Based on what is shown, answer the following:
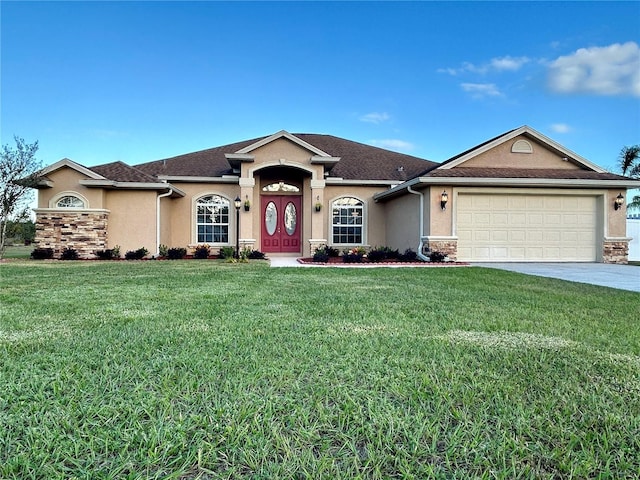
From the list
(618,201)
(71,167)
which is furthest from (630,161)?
(71,167)

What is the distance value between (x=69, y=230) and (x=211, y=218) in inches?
195

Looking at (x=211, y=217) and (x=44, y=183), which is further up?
(x=44, y=183)

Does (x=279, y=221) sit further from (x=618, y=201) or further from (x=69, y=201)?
(x=618, y=201)

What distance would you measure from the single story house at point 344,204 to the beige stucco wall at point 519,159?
1.4 inches

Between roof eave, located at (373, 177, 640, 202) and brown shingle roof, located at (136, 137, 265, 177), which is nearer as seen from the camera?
roof eave, located at (373, 177, 640, 202)

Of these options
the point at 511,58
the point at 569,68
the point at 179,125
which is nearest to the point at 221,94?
the point at 179,125

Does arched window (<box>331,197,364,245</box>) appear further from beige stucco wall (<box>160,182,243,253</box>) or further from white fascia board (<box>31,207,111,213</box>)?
white fascia board (<box>31,207,111,213</box>)

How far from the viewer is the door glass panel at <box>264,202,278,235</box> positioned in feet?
51.0

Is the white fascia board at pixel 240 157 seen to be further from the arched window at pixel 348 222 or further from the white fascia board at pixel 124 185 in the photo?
the arched window at pixel 348 222

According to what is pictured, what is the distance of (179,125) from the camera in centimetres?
1823

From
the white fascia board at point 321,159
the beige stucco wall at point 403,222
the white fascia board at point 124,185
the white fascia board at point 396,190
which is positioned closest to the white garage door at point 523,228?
the beige stucco wall at point 403,222

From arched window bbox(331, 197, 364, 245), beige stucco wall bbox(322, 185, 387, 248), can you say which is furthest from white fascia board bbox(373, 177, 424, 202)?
arched window bbox(331, 197, 364, 245)

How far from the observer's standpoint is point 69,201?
1340cm

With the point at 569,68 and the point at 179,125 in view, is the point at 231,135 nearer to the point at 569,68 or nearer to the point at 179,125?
the point at 179,125
